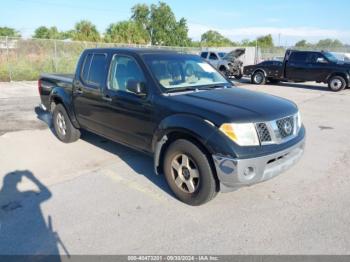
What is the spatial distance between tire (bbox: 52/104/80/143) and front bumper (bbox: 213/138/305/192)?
3626 millimetres

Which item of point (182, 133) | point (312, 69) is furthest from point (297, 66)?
point (182, 133)

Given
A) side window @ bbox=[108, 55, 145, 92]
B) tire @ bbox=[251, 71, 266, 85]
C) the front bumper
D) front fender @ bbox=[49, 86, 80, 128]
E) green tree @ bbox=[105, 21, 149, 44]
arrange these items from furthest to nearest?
green tree @ bbox=[105, 21, 149, 44] < tire @ bbox=[251, 71, 266, 85] < front fender @ bbox=[49, 86, 80, 128] < side window @ bbox=[108, 55, 145, 92] < the front bumper

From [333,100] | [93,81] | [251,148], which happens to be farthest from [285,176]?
[333,100]

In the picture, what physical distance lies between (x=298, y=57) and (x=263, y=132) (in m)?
14.5

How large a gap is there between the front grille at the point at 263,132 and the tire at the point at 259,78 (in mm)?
15339

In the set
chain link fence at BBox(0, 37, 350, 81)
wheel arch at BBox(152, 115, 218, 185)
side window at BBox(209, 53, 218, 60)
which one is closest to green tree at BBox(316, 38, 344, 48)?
side window at BBox(209, 53, 218, 60)

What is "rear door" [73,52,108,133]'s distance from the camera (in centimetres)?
512

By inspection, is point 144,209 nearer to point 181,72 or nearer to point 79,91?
point 181,72

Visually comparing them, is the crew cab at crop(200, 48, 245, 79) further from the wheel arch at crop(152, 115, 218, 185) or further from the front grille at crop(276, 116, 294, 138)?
the wheel arch at crop(152, 115, 218, 185)

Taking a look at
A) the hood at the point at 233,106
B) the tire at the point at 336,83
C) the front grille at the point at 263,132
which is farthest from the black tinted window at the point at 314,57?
the front grille at the point at 263,132

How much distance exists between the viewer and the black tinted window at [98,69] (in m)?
5.09

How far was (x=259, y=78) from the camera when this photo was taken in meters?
18.4

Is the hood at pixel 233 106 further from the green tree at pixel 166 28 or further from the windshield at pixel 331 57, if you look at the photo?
the green tree at pixel 166 28

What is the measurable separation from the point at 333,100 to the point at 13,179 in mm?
11952
